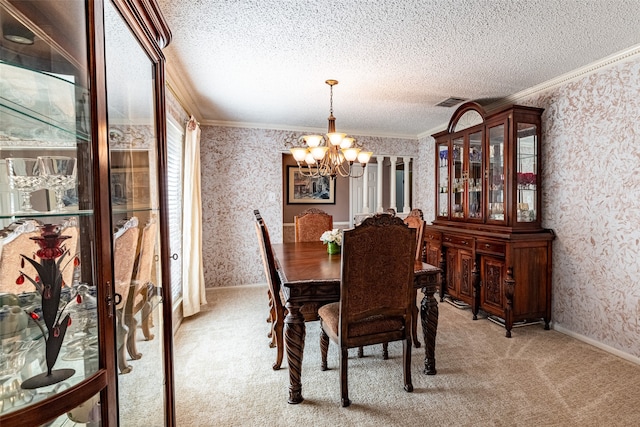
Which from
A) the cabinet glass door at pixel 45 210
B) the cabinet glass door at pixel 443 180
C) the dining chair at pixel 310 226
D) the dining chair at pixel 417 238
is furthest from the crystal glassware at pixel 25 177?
the cabinet glass door at pixel 443 180

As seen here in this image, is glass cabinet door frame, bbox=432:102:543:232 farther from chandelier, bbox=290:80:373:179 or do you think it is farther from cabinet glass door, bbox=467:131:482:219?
chandelier, bbox=290:80:373:179

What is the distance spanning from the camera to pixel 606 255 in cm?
247

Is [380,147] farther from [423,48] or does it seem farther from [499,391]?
[499,391]

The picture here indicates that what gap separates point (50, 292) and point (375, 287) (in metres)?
1.44

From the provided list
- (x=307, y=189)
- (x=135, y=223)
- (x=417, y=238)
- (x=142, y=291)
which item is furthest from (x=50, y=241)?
(x=307, y=189)

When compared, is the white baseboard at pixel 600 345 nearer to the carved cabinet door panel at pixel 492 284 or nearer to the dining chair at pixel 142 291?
the carved cabinet door panel at pixel 492 284

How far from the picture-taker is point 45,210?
0.81 meters

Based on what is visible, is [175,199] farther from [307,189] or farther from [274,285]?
[307,189]

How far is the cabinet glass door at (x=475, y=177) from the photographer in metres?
3.27

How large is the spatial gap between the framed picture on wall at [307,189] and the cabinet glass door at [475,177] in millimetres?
3061

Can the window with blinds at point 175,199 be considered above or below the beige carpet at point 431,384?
above

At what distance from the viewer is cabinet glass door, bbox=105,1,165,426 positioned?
99 centimetres

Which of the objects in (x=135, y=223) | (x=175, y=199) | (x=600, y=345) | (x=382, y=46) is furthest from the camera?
(x=175, y=199)

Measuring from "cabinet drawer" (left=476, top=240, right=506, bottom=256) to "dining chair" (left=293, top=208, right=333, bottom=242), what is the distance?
168 centimetres
